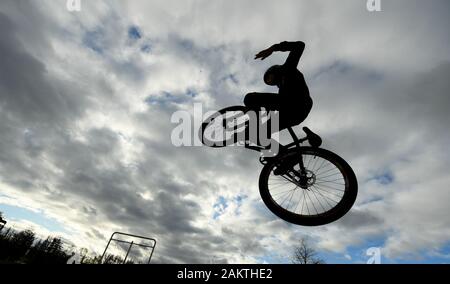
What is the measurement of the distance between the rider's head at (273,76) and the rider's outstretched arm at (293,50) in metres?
0.36

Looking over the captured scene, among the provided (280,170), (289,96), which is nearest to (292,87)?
(289,96)

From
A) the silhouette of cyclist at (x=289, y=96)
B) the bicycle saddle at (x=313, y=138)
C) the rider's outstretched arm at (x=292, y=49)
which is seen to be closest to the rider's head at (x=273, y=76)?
the silhouette of cyclist at (x=289, y=96)

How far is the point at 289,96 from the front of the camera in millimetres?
4109

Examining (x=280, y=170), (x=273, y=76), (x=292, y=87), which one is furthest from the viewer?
(x=273, y=76)

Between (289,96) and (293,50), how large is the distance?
0.80m

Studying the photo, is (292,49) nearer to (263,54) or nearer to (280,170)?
(263,54)

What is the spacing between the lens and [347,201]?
3.74 metres

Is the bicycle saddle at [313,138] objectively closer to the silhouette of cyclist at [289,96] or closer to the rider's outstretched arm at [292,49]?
the silhouette of cyclist at [289,96]

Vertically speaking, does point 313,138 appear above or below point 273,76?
below

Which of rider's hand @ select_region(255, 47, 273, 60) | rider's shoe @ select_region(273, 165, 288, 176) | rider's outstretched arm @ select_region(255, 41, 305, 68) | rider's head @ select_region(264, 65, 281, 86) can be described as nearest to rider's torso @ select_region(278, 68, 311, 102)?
rider's outstretched arm @ select_region(255, 41, 305, 68)
